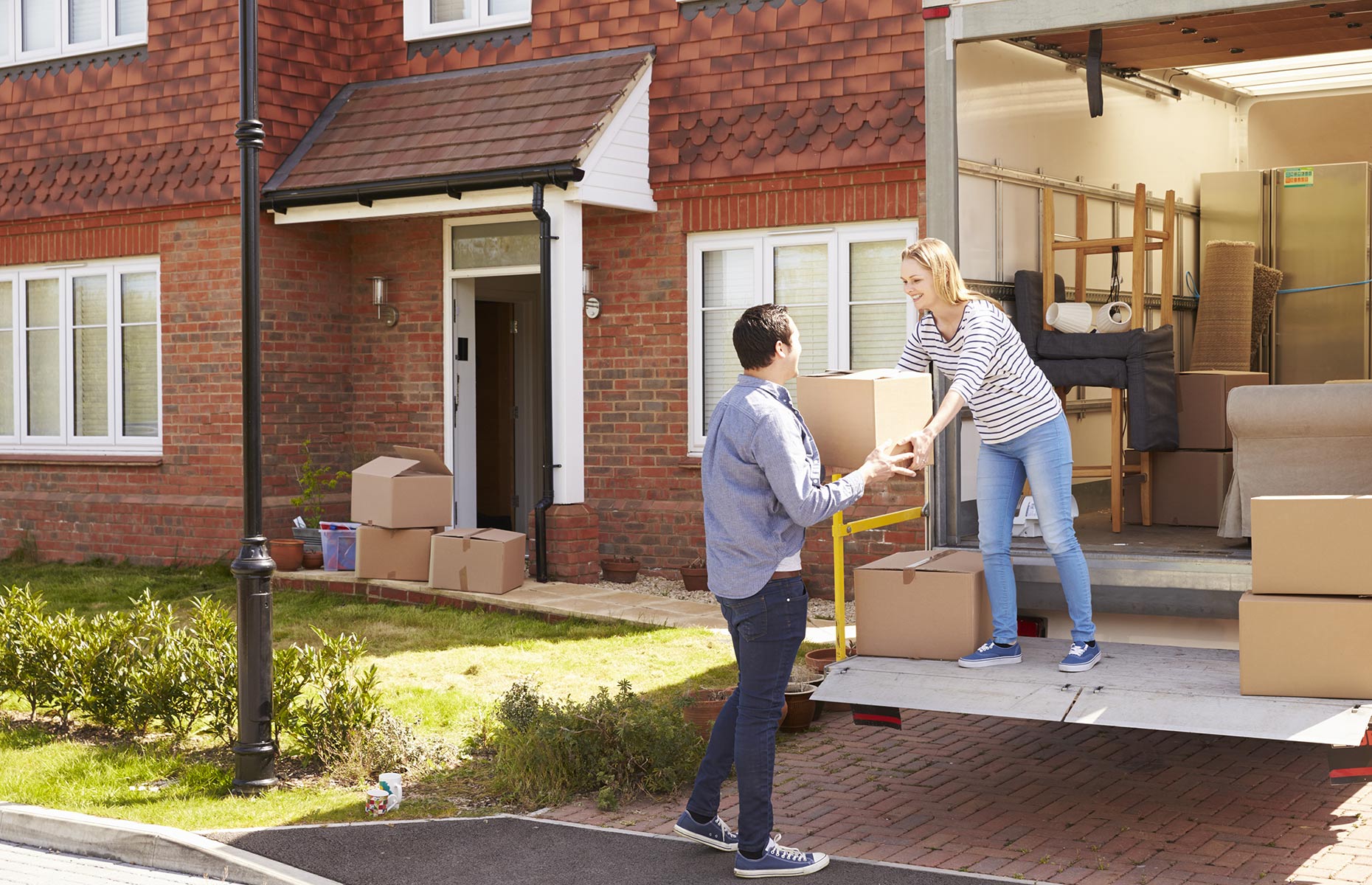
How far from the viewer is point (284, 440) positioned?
491 inches

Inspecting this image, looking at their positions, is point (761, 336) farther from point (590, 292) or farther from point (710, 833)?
point (590, 292)

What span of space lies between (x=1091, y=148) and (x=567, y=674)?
14.1 feet

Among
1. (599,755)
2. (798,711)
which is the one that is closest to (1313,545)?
(798,711)

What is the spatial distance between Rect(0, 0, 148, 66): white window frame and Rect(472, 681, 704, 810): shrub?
934 centimetres

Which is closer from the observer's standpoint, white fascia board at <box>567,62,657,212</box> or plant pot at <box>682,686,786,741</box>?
plant pot at <box>682,686,786,741</box>

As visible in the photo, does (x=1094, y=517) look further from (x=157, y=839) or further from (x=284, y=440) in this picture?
(x=284, y=440)

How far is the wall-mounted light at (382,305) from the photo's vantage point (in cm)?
1269

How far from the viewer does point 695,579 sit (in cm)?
1077

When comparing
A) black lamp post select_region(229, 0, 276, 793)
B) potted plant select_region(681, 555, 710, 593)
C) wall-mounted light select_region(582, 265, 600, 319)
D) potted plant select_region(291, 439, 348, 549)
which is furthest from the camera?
potted plant select_region(291, 439, 348, 549)

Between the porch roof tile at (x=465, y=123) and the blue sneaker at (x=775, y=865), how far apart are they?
21.8 ft

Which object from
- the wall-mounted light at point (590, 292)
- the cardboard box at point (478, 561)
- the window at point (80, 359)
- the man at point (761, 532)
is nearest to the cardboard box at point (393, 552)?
the cardboard box at point (478, 561)

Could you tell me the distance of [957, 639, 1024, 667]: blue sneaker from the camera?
555 cm

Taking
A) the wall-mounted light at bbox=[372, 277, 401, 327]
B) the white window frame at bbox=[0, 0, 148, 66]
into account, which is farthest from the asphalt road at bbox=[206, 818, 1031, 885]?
the white window frame at bbox=[0, 0, 148, 66]

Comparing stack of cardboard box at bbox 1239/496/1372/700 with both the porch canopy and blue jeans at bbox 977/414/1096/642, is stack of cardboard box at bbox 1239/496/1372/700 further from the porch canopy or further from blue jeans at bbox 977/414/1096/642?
the porch canopy
